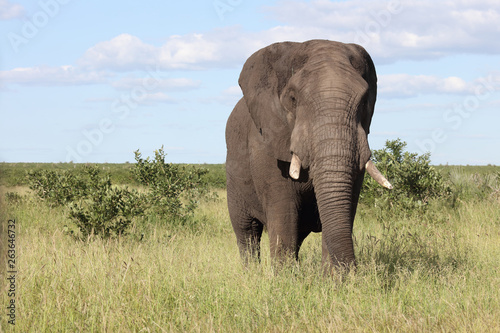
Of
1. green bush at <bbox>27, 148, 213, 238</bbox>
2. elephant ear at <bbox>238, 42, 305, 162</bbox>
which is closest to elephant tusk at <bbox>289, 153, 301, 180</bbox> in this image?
elephant ear at <bbox>238, 42, 305, 162</bbox>

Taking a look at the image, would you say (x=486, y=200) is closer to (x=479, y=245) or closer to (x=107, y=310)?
(x=479, y=245)

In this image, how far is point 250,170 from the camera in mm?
6777

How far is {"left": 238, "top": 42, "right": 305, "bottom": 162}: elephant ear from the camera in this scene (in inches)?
216

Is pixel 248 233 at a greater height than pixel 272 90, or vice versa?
pixel 272 90

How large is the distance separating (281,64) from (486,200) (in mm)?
9870

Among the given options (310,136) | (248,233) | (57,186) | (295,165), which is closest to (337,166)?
(310,136)

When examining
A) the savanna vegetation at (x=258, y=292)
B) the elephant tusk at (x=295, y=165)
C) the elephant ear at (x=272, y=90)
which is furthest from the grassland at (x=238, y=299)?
the elephant ear at (x=272, y=90)

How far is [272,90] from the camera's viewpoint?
18.3ft

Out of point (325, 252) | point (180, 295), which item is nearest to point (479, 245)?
point (325, 252)

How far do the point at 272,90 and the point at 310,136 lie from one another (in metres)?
0.76

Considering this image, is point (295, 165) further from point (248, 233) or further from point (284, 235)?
point (248, 233)

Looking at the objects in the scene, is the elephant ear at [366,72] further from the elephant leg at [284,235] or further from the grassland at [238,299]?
the grassland at [238,299]

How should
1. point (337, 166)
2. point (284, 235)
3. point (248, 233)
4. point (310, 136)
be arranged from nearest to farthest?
point (337, 166) < point (310, 136) < point (284, 235) < point (248, 233)

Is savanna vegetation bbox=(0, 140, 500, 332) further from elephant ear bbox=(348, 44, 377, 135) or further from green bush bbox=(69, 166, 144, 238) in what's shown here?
elephant ear bbox=(348, 44, 377, 135)
